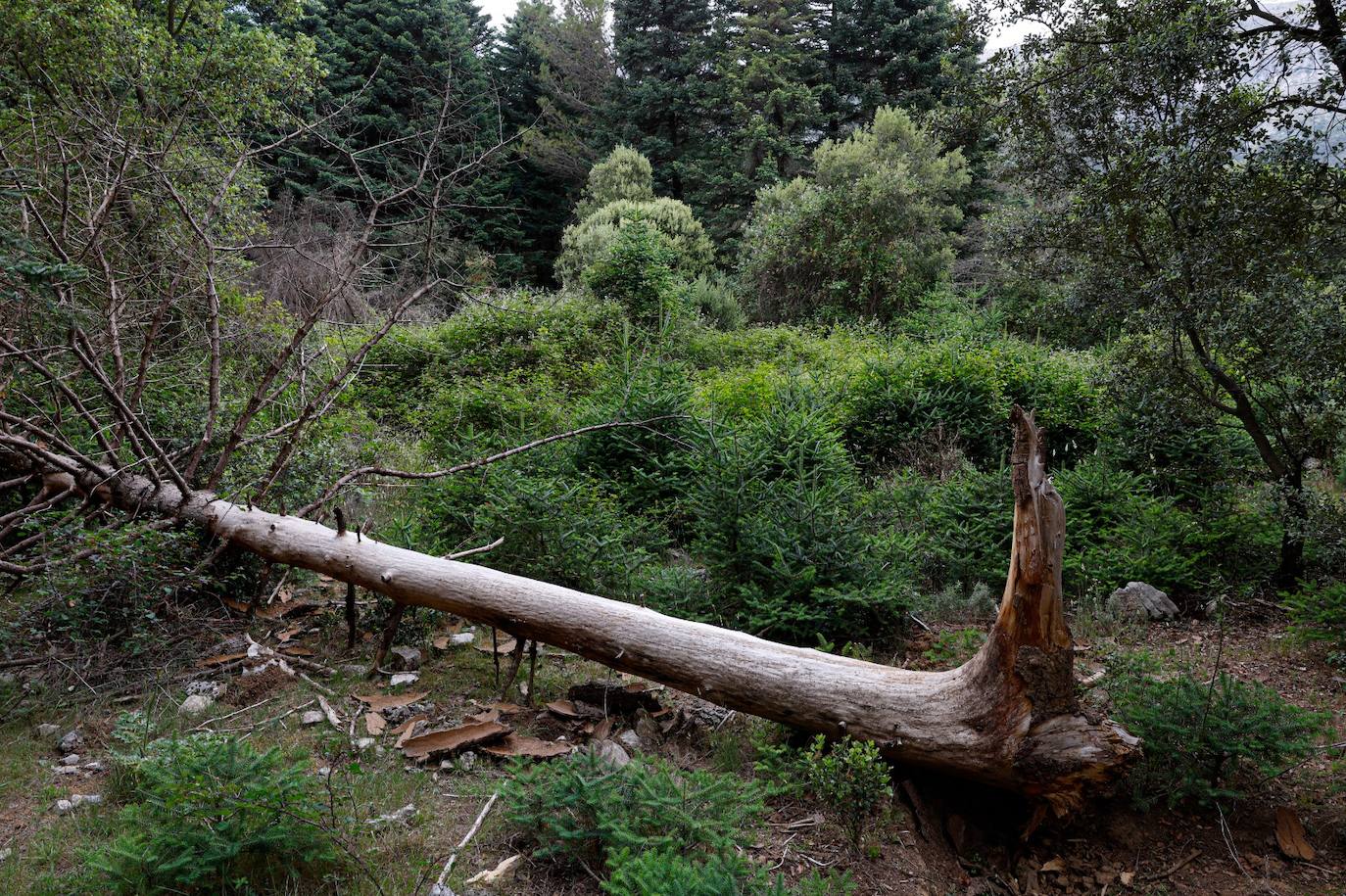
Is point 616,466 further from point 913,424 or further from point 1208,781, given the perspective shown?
point 1208,781

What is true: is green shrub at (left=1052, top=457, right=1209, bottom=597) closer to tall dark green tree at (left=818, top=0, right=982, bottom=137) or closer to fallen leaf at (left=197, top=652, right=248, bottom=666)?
fallen leaf at (left=197, top=652, right=248, bottom=666)

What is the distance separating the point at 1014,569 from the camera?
302 centimetres

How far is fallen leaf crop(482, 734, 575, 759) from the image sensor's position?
342cm

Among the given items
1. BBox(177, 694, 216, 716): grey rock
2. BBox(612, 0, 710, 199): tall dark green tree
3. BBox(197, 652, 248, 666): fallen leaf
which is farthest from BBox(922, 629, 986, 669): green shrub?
BBox(612, 0, 710, 199): tall dark green tree

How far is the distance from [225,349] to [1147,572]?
802 centimetres

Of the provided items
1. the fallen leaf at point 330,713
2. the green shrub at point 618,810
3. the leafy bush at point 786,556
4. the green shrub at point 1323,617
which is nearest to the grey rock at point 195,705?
the fallen leaf at point 330,713

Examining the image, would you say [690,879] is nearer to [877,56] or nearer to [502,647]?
[502,647]

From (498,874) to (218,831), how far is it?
0.88 meters

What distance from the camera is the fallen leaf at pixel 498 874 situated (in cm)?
255

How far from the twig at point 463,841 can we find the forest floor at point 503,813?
27 millimetres

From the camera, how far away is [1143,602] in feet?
17.2

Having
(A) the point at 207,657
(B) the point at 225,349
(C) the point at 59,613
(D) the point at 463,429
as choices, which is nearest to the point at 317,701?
(A) the point at 207,657

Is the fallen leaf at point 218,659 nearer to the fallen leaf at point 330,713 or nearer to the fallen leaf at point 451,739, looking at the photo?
the fallen leaf at point 330,713

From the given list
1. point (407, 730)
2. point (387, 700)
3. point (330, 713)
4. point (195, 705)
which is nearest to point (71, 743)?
point (195, 705)
